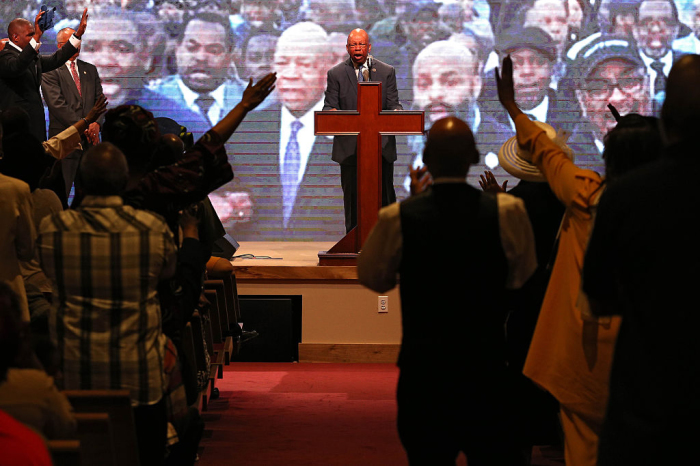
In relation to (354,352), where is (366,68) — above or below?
above

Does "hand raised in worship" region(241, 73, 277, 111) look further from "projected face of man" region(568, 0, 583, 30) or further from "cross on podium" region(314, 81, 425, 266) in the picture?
"projected face of man" region(568, 0, 583, 30)

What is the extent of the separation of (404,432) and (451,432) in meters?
0.12

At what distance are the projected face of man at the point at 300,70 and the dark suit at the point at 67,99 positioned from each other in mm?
1847

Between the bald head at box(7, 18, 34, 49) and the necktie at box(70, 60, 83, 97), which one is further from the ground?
the bald head at box(7, 18, 34, 49)

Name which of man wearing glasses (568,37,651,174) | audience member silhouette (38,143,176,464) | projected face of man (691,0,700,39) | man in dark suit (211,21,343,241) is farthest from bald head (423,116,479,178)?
projected face of man (691,0,700,39)

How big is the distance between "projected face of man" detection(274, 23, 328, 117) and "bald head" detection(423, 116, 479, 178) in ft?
20.1

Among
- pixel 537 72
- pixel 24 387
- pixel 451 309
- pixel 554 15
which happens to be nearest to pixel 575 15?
Result: pixel 554 15

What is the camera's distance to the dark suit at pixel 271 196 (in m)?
8.37

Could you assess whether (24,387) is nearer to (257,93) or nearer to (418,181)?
(418,181)

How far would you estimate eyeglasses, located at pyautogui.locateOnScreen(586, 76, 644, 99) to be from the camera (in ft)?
27.1

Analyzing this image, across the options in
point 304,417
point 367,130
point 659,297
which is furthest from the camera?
point 367,130

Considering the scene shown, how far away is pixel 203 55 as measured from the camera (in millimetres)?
8383

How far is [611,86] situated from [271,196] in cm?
333

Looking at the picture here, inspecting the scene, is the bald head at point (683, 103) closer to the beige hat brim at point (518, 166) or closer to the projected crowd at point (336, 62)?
the beige hat brim at point (518, 166)
